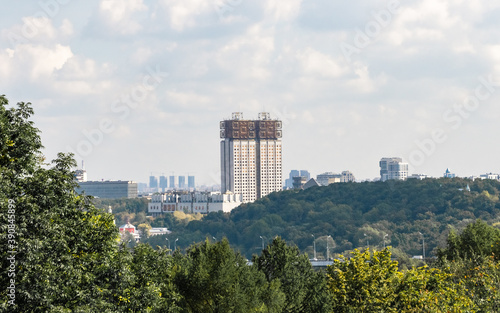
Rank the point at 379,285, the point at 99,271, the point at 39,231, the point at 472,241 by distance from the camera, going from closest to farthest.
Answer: the point at 39,231 → the point at 99,271 → the point at 379,285 → the point at 472,241

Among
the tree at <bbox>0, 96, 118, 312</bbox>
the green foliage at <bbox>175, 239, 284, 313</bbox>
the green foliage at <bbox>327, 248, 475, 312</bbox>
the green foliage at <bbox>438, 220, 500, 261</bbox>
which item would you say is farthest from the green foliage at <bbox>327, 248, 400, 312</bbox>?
the green foliage at <bbox>438, 220, 500, 261</bbox>

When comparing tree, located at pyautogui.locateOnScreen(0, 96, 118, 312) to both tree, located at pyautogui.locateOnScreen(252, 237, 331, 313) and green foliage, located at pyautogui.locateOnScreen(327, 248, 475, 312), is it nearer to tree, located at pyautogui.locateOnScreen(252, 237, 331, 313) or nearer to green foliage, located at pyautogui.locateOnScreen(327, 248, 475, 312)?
green foliage, located at pyautogui.locateOnScreen(327, 248, 475, 312)

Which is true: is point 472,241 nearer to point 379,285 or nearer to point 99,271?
point 379,285

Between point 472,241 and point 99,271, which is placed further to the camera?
point 472,241

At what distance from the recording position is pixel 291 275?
5047 centimetres

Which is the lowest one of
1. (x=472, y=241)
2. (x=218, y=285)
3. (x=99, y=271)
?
(x=218, y=285)

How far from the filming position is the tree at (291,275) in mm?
47000

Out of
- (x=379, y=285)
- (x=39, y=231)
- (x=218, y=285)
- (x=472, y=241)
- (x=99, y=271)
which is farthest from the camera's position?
(x=472, y=241)

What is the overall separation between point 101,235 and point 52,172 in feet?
12.7

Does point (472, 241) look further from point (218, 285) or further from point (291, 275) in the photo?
point (218, 285)

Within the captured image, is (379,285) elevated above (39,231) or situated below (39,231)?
below

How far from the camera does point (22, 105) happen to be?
25.9 metres

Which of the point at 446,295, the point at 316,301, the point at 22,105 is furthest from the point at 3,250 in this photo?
the point at 316,301

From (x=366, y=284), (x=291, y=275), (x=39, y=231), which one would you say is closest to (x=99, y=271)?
(x=39, y=231)
